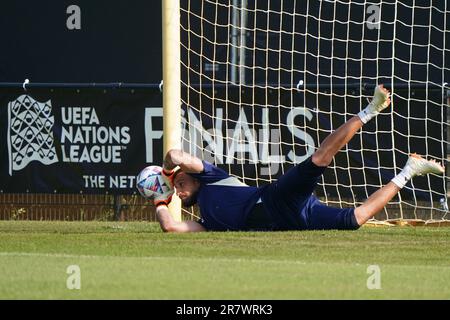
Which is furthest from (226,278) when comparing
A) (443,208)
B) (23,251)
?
(443,208)

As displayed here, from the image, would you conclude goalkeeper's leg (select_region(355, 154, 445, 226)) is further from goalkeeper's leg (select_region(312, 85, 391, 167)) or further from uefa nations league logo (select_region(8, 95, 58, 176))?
uefa nations league logo (select_region(8, 95, 58, 176))

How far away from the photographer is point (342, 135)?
12164mm

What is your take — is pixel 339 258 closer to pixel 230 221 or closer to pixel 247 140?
pixel 230 221

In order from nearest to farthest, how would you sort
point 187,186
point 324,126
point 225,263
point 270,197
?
point 225,263 < point 270,197 < point 187,186 < point 324,126

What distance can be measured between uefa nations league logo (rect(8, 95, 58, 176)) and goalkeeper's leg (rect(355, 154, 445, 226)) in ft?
16.8

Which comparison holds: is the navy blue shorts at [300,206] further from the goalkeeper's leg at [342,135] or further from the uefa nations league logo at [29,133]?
the uefa nations league logo at [29,133]

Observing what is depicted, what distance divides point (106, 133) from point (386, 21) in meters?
4.06

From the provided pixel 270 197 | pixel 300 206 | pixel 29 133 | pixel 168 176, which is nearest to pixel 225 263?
pixel 270 197

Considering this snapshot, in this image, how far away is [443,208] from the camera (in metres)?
15.1

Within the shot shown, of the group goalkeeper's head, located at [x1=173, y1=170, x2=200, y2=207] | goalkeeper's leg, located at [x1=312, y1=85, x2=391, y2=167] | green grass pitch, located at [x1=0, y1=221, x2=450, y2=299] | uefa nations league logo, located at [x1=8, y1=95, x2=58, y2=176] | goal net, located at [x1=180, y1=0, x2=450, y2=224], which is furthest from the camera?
uefa nations league logo, located at [x1=8, y1=95, x2=58, y2=176]

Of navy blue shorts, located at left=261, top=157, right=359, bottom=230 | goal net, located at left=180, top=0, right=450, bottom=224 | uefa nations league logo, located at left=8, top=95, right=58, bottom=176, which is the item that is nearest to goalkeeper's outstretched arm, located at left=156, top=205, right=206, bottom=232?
navy blue shorts, located at left=261, top=157, right=359, bottom=230

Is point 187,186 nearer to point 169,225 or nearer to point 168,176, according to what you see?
point 168,176

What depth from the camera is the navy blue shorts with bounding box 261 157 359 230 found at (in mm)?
12062

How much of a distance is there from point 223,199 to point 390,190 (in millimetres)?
1575
